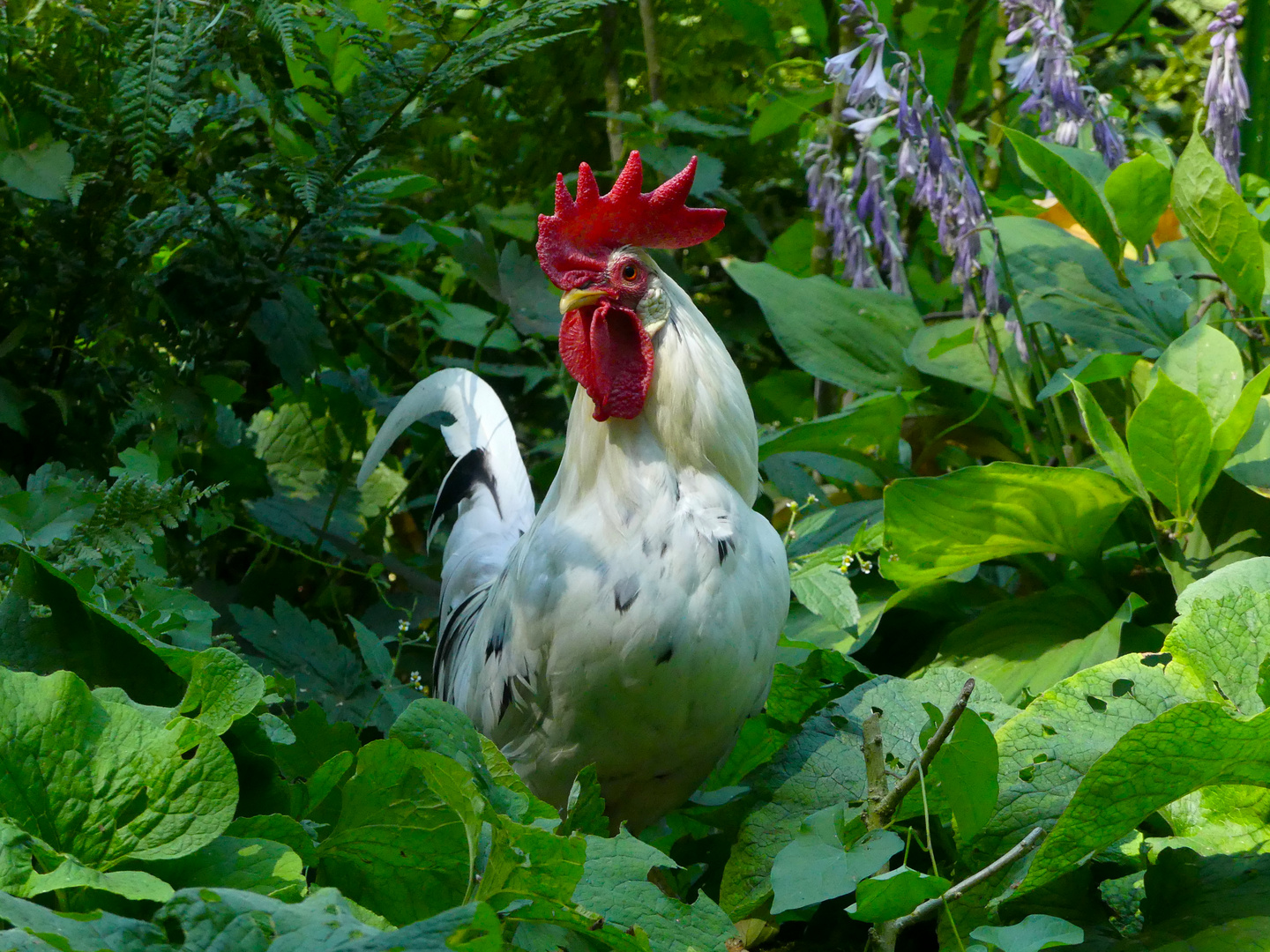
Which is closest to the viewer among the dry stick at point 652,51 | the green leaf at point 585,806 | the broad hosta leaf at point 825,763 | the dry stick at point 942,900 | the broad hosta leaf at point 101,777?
the broad hosta leaf at point 101,777

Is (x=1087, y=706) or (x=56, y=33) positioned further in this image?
(x=56, y=33)

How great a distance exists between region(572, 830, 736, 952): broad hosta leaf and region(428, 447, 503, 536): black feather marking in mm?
1459

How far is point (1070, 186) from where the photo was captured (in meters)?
2.43

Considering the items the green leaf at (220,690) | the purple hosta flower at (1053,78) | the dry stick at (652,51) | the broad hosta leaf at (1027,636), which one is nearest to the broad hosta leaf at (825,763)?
the broad hosta leaf at (1027,636)

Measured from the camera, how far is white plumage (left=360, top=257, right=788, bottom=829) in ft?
5.44

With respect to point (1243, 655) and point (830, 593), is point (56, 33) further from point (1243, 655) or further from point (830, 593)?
point (1243, 655)

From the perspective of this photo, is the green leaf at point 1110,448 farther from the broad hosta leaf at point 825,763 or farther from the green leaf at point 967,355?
the broad hosta leaf at point 825,763

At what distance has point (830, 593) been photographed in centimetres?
217

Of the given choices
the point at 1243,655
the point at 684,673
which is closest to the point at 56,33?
the point at 684,673

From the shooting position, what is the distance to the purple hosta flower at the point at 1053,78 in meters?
2.73

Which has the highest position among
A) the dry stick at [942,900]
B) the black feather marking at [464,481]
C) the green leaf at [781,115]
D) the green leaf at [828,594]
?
the green leaf at [781,115]

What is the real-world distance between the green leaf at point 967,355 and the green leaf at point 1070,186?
11.8 inches

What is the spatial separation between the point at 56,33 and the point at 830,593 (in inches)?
67.1

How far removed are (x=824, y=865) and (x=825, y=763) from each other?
1.05 ft
